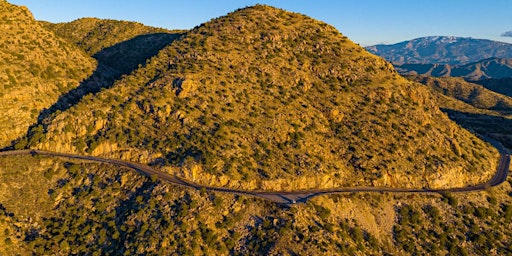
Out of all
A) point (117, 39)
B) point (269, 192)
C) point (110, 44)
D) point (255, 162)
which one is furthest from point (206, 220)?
point (117, 39)

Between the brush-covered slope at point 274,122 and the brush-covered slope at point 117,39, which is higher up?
the brush-covered slope at point 117,39

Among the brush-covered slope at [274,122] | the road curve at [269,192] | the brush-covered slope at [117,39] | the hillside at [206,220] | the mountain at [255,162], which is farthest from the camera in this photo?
the brush-covered slope at [117,39]

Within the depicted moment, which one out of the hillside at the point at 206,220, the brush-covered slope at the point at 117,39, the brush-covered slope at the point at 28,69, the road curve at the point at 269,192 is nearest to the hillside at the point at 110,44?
the brush-covered slope at the point at 117,39

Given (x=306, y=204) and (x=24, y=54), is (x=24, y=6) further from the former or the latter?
(x=306, y=204)

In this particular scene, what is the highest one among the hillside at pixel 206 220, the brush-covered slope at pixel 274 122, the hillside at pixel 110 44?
the hillside at pixel 110 44

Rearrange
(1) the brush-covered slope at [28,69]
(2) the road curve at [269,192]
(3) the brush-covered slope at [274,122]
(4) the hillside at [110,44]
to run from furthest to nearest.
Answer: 1. (4) the hillside at [110,44]
2. (1) the brush-covered slope at [28,69]
3. (3) the brush-covered slope at [274,122]
4. (2) the road curve at [269,192]

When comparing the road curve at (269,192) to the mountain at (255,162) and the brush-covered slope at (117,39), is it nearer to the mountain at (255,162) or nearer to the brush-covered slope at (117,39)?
the mountain at (255,162)

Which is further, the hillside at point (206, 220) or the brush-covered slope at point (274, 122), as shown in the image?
the brush-covered slope at point (274, 122)

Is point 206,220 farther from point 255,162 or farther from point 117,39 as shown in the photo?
point 117,39
